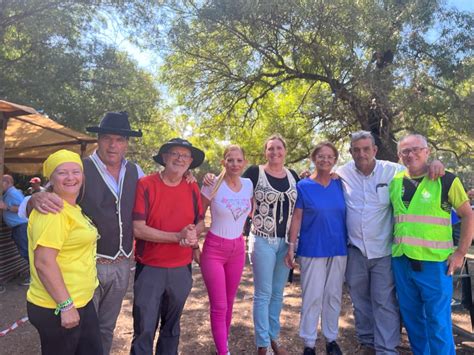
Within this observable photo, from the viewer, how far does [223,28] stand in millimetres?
7641

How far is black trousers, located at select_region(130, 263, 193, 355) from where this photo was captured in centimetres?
285

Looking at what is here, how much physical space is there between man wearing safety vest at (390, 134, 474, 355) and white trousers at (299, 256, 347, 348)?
53 cm

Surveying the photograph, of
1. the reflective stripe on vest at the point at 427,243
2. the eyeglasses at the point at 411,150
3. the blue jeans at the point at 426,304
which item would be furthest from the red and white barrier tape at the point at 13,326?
the eyeglasses at the point at 411,150

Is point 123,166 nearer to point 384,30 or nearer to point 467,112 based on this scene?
point 384,30

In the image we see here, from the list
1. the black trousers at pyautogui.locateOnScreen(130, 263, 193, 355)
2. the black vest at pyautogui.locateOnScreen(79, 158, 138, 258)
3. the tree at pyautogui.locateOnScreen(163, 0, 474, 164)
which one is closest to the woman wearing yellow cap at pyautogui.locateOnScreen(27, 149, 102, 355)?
the black vest at pyautogui.locateOnScreen(79, 158, 138, 258)

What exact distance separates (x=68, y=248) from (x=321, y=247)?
7.02 ft

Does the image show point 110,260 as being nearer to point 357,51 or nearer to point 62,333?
point 62,333

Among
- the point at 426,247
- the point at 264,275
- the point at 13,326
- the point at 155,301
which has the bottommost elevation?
the point at 13,326

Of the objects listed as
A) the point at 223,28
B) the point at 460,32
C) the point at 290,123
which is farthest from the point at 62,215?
the point at 290,123

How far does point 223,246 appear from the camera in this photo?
3.26 meters

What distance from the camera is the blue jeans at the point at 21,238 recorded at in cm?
622

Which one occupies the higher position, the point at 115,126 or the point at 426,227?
the point at 115,126

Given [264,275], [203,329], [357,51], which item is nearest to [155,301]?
→ [264,275]

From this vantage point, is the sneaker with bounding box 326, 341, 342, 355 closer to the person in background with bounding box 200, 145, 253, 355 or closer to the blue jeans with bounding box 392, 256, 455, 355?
the blue jeans with bounding box 392, 256, 455, 355
